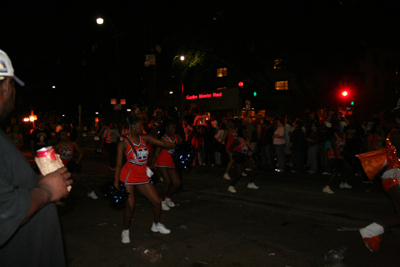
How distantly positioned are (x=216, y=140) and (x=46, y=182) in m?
13.1

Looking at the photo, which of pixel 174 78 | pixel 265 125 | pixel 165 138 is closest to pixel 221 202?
pixel 165 138

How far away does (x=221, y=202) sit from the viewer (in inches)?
330

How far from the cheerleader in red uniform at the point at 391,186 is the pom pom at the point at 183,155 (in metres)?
3.54

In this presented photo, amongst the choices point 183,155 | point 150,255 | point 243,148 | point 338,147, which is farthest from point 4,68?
point 338,147

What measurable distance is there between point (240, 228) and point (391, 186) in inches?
101

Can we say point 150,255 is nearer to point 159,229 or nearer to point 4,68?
point 159,229

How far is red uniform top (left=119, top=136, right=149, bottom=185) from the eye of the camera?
5.45 meters

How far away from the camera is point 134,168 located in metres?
5.47

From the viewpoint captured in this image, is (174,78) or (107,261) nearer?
(107,261)

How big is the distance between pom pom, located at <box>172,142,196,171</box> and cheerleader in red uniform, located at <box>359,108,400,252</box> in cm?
354

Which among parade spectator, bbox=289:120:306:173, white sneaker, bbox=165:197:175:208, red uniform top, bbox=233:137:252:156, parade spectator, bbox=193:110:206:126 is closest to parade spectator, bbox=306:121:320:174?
parade spectator, bbox=289:120:306:173

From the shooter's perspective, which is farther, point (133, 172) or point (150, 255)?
point (133, 172)

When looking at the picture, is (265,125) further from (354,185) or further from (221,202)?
(221,202)

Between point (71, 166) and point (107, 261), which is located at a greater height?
point (71, 166)
